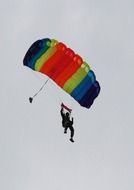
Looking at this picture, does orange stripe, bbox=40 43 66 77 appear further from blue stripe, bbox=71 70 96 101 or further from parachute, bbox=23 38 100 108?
blue stripe, bbox=71 70 96 101

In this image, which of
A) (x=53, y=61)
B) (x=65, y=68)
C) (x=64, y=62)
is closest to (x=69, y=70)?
(x=65, y=68)

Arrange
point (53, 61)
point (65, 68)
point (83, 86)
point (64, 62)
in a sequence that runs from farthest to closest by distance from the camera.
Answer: point (53, 61), point (65, 68), point (83, 86), point (64, 62)

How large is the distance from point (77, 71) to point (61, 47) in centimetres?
186

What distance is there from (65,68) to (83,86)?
1.63 meters

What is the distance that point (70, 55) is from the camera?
60.5 m

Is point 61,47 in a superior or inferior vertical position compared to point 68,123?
superior

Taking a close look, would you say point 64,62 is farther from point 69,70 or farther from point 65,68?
point 69,70

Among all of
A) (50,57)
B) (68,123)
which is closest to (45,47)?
(50,57)

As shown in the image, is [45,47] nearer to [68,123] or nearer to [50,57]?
A: [50,57]

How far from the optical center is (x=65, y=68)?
6131 centimetres

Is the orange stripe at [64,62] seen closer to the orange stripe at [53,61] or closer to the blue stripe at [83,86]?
the orange stripe at [53,61]

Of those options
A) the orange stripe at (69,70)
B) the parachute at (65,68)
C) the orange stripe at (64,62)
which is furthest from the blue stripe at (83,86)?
the orange stripe at (64,62)

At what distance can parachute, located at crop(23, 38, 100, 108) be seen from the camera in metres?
60.7

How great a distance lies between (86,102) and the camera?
61.3 m
